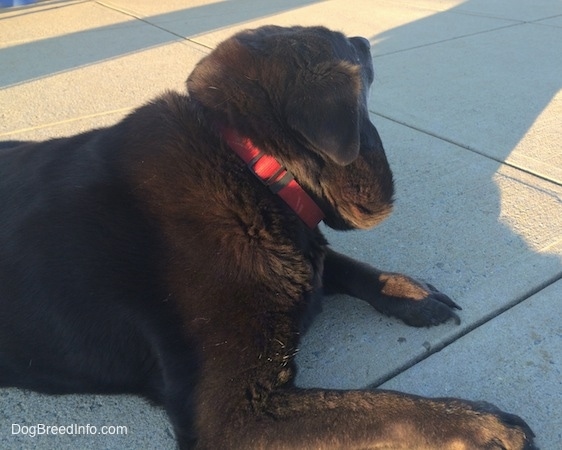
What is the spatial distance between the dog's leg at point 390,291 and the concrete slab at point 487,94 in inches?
59.8

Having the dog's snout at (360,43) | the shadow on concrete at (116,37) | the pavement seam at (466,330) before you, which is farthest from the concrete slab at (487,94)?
the shadow on concrete at (116,37)

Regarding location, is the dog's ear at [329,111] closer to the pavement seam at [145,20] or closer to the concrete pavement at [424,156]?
the concrete pavement at [424,156]

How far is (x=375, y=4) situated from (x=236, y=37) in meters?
6.51

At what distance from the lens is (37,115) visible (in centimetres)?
493

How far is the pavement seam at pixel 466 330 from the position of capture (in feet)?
7.97

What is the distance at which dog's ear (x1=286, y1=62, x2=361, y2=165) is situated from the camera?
210 centimetres

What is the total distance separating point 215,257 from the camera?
2.11m

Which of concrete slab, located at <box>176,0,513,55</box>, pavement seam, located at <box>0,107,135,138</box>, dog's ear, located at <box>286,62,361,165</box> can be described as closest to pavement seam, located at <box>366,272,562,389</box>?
dog's ear, located at <box>286,62,361,165</box>

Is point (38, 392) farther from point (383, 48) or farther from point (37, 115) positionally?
point (383, 48)

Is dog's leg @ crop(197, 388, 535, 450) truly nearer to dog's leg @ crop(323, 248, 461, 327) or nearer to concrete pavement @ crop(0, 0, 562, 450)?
concrete pavement @ crop(0, 0, 562, 450)

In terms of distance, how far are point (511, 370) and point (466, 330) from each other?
0.87 feet

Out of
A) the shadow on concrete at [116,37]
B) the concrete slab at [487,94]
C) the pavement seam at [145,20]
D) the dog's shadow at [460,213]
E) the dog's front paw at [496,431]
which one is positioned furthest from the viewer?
the pavement seam at [145,20]

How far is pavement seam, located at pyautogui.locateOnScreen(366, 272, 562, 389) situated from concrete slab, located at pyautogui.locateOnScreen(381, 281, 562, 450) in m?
0.02

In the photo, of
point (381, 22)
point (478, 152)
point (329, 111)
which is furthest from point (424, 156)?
point (381, 22)
